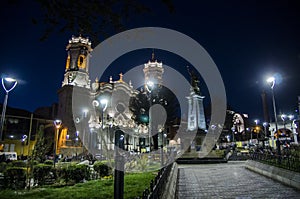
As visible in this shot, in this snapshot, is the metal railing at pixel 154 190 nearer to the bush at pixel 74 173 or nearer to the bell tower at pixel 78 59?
the bush at pixel 74 173

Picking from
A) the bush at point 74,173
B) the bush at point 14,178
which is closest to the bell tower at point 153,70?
the bush at point 74,173

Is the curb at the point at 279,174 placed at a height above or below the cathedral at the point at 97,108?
Answer: below

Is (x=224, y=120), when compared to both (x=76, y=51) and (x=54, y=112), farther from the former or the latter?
(x=54, y=112)

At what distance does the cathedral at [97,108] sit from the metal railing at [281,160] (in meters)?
12.5

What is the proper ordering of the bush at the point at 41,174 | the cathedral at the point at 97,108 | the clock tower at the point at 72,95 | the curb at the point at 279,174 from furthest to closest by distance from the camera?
the clock tower at the point at 72,95
the cathedral at the point at 97,108
the bush at the point at 41,174
the curb at the point at 279,174

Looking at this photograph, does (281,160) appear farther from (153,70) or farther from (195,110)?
(153,70)

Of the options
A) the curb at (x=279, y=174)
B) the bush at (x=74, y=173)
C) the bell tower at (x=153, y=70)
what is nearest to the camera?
the curb at (x=279, y=174)

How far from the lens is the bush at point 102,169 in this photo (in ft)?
42.4

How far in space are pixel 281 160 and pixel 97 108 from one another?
5925cm

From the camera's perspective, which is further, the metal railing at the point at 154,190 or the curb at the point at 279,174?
the curb at the point at 279,174

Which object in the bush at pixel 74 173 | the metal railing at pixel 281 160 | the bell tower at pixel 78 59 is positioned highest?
the bell tower at pixel 78 59

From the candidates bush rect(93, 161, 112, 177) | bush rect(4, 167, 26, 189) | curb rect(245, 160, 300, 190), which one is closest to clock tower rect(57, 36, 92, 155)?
bush rect(93, 161, 112, 177)

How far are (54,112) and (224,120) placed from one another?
1962 inches

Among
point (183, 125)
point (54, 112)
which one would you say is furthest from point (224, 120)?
point (54, 112)
